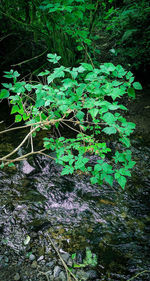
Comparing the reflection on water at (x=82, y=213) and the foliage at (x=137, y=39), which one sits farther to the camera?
the foliage at (x=137, y=39)

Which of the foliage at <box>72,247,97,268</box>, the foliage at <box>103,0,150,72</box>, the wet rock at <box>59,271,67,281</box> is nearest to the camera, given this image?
the wet rock at <box>59,271,67,281</box>

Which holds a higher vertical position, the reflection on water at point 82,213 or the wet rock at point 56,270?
the reflection on water at point 82,213

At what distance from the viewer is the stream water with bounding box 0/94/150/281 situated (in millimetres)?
1783

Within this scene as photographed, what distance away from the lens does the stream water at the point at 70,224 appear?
5.85 ft

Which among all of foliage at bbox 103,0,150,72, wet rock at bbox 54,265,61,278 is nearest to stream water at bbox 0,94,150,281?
wet rock at bbox 54,265,61,278

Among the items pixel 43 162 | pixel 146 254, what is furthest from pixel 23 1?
pixel 146 254

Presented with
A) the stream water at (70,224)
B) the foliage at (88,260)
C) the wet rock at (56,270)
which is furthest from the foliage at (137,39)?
the wet rock at (56,270)

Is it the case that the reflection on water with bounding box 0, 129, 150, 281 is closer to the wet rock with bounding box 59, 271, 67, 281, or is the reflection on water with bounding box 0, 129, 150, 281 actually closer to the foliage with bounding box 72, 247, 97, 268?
the foliage with bounding box 72, 247, 97, 268

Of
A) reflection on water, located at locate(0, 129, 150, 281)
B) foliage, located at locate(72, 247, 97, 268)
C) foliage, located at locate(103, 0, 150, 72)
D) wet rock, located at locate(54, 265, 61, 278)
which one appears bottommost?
foliage, located at locate(72, 247, 97, 268)

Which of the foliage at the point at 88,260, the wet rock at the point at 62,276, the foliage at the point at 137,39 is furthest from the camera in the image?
the foliage at the point at 137,39

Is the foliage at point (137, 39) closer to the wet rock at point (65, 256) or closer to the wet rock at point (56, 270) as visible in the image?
the wet rock at point (65, 256)

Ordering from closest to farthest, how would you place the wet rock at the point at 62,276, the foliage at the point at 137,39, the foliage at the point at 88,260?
1. the wet rock at the point at 62,276
2. the foliage at the point at 88,260
3. the foliage at the point at 137,39

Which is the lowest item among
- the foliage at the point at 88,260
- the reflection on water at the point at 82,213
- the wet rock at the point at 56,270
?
the foliage at the point at 88,260

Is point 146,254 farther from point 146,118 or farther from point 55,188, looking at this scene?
point 146,118
